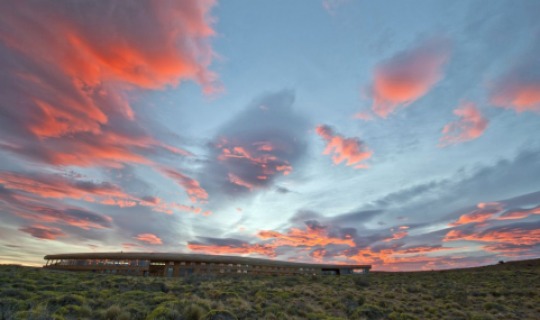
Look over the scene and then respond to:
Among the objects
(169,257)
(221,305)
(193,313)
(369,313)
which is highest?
(169,257)

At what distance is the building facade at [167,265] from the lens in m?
64.9

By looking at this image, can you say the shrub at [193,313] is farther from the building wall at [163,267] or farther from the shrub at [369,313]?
the building wall at [163,267]

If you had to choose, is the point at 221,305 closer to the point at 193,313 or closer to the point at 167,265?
the point at 193,313

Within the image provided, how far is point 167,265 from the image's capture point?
6494cm

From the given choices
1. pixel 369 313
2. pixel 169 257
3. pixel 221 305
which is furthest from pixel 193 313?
pixel 169 257

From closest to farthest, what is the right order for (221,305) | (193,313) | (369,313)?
(193,313) → (221,305) → (369,313)

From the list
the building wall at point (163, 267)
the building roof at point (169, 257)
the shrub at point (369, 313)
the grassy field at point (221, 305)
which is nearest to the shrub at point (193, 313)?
the grassy field at point (221, 305)

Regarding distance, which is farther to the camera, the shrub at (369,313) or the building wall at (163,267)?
the building wall at (163,267)

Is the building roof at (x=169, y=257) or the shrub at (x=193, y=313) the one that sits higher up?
the building roof at (x=169, y=257)

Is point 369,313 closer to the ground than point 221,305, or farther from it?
closer to the ground

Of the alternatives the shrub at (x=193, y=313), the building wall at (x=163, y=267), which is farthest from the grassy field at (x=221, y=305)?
the building wall at (x=163, y=267)

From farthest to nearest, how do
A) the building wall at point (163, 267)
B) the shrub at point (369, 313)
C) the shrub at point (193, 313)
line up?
the building wall at point (163, 267)
the shrub at point (369, 313)
the shrub at point (193, 313)

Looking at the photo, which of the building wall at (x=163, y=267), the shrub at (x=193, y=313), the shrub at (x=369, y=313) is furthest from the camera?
the building wall at (x=163, y=267)

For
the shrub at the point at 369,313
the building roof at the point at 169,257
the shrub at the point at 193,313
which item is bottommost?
the shrub at the point at 369,313
